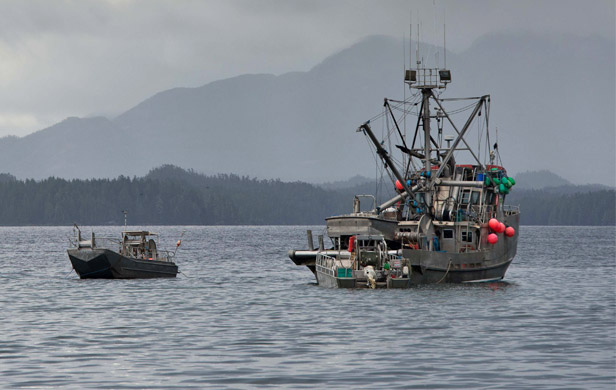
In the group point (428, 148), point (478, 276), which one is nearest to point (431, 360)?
point (478, 276)

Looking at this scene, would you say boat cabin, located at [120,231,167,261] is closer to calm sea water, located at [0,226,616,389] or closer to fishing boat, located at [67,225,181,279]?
fishing boat, located at [67,225,181,279]

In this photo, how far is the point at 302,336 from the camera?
45312mm

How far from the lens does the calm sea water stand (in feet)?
112

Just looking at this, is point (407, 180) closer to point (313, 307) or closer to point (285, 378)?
point (313, 307)

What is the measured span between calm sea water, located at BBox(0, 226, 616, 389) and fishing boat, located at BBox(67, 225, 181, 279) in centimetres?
133

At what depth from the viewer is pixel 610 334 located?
155 ft

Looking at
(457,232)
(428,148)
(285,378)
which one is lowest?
(285,378)

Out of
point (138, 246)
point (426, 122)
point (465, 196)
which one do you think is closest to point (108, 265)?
point (138, 246)

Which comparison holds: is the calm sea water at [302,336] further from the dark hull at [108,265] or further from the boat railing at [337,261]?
the boat railing at [337,261]

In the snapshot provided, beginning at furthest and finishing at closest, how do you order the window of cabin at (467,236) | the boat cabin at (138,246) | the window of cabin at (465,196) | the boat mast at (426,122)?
the boat cabin at (138,246) < the boat mast at (426,122) < the window of cabin at (465,196) < the window of cabin at (467,236)

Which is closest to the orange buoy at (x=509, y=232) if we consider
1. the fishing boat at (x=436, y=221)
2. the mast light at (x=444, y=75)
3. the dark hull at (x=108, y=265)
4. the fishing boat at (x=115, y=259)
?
the fishing boat at (x=436, y=221)

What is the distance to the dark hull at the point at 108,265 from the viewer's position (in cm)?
7975

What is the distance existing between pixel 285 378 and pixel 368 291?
32.5 m

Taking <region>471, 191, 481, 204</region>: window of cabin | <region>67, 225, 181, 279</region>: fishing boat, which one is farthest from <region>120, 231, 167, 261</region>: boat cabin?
<region>471, 191, 481, 204</region>: window of cabin
